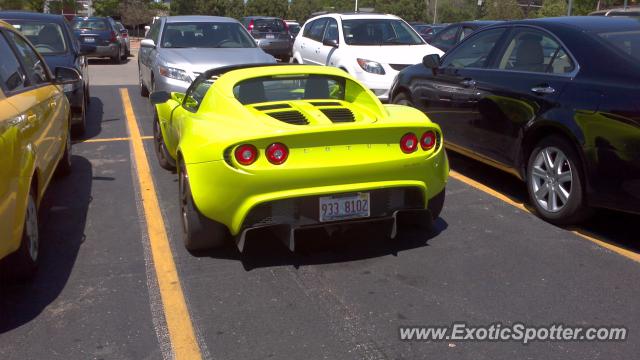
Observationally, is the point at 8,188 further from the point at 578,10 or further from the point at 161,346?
the point at 578,10

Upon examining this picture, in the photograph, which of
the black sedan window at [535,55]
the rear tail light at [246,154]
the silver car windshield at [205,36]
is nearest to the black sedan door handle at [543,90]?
the black sedan window at [535,55]

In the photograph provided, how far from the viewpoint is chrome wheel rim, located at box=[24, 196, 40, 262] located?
3962 mm

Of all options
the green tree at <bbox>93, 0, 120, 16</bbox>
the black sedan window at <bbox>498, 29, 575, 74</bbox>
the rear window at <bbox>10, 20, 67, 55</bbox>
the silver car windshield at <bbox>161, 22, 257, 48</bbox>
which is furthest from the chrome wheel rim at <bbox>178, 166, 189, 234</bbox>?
the green tree at <bbox>93, 0, 120, 16</bbox>

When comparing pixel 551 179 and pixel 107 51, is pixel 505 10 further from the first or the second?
pixel 551 179

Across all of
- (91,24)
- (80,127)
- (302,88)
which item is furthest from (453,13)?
(302,88)

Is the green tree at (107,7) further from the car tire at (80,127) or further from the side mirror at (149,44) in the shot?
the car tire at (80,127)

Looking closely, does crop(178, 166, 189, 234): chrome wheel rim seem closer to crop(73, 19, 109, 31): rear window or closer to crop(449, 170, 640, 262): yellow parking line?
crop(449, 170, 640, 262): yellow parking line

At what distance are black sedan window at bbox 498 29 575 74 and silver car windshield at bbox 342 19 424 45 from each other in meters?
5.52

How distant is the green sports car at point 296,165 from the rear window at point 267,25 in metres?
19.3

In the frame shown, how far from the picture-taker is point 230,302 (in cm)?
386

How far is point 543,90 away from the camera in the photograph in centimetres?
523

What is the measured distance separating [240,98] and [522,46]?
108 inches

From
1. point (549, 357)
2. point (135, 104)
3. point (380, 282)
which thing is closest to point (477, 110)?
point (380, 282)

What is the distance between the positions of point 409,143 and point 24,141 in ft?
8.15
